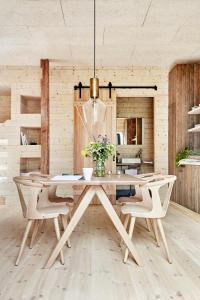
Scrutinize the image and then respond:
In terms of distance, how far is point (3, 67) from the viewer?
5723 millimetres

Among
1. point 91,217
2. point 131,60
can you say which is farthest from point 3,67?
point 91,217

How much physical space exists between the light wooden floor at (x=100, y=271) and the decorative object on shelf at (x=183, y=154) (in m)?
1.79

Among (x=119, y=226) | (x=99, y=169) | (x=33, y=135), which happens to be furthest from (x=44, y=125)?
(x=119, y=226)

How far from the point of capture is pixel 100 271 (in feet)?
7.98

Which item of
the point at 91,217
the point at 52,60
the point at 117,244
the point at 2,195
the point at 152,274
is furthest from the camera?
the point at 2,195

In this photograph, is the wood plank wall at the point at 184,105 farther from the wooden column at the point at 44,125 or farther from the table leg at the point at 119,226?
the table leg at the point at 119,226

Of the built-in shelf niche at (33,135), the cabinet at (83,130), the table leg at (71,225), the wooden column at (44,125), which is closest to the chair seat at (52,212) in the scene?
the table leg at (71,225)

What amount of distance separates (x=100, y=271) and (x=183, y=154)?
3356mm

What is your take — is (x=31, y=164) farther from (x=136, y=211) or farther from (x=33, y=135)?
(x=136, y=211)

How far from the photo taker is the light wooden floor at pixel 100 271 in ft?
6.68

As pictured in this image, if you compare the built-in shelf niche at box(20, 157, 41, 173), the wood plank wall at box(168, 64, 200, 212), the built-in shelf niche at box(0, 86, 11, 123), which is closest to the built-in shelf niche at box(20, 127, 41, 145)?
the built-in shelf niche at box(20, 157, 41, 173)

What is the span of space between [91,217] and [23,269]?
7.27ft

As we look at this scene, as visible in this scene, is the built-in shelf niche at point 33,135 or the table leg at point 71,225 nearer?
the table leg at point 71,225

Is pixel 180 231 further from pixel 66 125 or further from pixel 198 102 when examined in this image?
pixel 66 125
